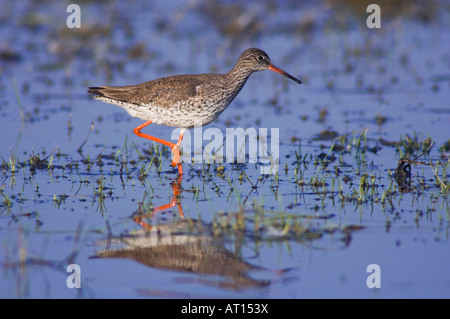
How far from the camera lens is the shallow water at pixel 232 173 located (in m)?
6.00

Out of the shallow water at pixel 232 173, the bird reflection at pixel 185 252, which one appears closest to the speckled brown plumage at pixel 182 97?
the shallow water at pixel 232 173

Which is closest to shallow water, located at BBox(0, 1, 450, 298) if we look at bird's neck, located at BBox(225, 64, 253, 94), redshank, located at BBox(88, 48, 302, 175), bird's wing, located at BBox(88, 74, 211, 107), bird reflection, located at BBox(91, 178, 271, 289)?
bird reflection, located at BBox(91, 178, 271, 289)

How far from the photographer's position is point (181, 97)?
30.8ft

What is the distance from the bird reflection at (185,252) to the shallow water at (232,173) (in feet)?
0.06

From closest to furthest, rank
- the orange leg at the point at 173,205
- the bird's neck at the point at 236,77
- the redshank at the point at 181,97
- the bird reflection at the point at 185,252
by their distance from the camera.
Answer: the bird reflection at the point at 185,252 → the orange leg at the point at 173,205 → the redshank at the point at 181,97 → the bird's neck at the point at 236,77

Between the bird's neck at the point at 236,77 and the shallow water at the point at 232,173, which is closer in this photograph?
the shallow water at the point at 232,173

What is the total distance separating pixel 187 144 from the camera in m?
10.8

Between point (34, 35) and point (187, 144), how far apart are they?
8.86 metres

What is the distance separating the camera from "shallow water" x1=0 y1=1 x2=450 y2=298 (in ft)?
19.7

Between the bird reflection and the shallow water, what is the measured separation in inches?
0.8

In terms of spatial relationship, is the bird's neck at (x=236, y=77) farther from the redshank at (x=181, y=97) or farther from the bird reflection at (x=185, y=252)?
the bird reflection at (x=185, y=252)

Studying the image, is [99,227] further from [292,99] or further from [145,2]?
[145,2]

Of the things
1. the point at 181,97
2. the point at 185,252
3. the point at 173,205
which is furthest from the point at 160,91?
the point at 185,252

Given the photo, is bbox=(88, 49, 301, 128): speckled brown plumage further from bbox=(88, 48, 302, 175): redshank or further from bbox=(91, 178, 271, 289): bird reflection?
bbox=(91, 178, 271, 289): bird reflection
